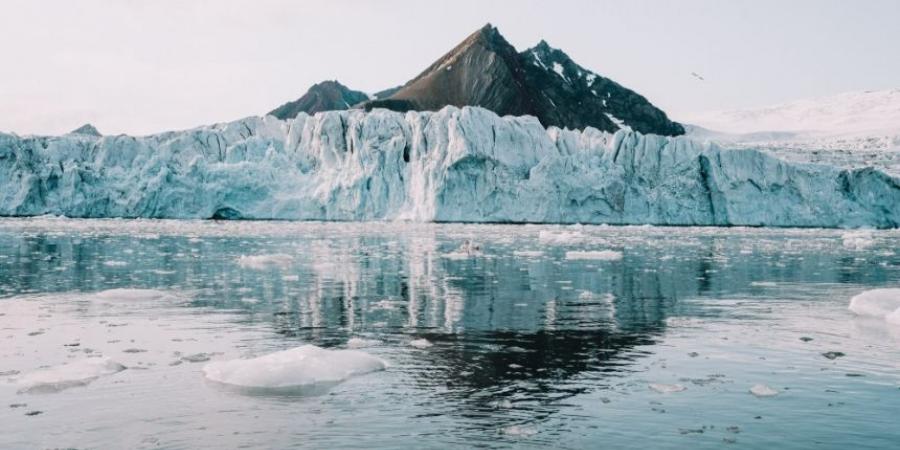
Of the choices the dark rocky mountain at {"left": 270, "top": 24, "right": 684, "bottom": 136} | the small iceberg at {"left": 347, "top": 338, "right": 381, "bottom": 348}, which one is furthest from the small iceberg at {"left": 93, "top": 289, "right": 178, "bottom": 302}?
the dark rocky mountain at {"left": 270, "top": 24, "right": 684, "bottom": 136}

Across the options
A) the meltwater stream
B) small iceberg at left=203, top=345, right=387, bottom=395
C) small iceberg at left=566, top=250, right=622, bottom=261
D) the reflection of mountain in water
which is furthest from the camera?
small iceberg at left=566, top=250, right=622, bottom=261

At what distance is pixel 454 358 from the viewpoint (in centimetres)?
1028

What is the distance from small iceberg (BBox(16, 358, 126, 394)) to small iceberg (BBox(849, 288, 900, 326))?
12.7m

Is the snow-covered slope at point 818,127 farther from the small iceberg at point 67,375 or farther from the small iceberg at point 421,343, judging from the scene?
the small iceberg at point 67,375

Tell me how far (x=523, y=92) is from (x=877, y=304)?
157 metres

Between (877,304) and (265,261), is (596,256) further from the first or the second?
(877,304)

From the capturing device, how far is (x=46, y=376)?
29.3 ft

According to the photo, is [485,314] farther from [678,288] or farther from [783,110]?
[783,110]

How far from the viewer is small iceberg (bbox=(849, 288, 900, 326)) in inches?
563

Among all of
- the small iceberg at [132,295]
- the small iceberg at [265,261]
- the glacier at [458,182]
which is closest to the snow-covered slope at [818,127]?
the glacier at [458,182]

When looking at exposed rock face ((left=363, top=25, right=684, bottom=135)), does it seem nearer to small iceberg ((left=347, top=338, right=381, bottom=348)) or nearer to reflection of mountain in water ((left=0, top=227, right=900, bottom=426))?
reflection of mountain in water ((left=0, top=227, right=900, bottom=426))

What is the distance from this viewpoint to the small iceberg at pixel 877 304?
14305 mm

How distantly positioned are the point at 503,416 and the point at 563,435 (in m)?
0.76

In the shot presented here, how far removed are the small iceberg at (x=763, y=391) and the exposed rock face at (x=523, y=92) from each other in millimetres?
151335
